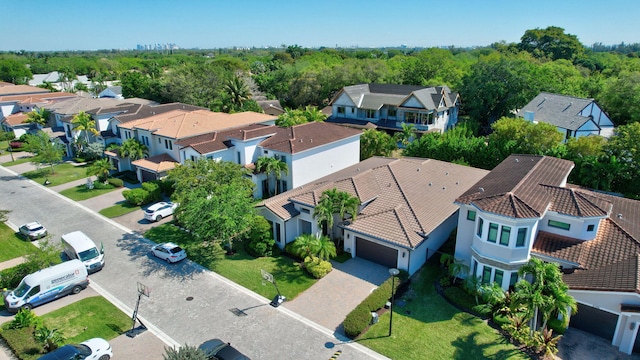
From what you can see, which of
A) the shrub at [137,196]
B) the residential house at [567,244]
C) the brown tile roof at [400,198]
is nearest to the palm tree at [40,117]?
the shrub at [137,196]

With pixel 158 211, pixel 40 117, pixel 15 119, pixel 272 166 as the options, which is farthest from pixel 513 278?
pixel 15 119

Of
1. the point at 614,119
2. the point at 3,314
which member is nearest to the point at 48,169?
the point at 3,314

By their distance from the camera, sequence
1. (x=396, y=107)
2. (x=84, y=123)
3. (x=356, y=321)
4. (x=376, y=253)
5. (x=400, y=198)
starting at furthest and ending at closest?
1. (x=396, y=107)
2. (x=84, y=123)
3. (x=400, y=198)
4. (x=376, y=253)
5. (x=356, y=321)

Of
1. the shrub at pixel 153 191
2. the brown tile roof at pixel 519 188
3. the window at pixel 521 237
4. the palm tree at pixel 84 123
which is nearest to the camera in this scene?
the window at pixel 521 237

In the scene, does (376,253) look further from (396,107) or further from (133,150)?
(396,107)

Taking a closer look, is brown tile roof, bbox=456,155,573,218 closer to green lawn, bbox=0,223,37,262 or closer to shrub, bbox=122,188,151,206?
shrub, bbox=122,188,151,206

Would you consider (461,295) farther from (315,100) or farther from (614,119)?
(315,100)

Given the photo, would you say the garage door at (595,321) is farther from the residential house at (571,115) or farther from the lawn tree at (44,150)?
the lawn tree at (44,150)
